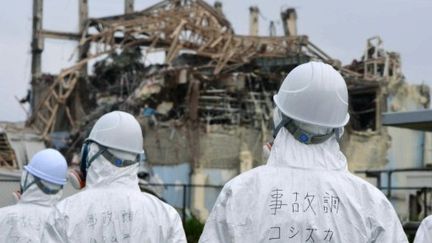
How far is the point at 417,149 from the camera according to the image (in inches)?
1226

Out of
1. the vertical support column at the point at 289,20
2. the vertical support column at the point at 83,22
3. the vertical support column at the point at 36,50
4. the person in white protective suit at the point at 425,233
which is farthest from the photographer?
the vertical support column at the point at 36,50

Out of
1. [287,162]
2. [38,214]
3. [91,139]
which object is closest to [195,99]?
[38,214]

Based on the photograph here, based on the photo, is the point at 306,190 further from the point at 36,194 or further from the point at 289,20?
the point at 289,20

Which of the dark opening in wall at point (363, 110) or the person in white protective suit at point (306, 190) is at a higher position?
the person in white protective suit at point (306, 190)

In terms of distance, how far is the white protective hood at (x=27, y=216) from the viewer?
26.9 ft

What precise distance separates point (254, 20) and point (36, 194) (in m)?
29.6

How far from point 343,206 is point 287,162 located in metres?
0.34

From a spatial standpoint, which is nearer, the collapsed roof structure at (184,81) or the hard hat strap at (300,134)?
the hard hat strap at (300,134)

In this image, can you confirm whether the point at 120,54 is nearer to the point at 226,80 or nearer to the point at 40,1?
the point at 226,80

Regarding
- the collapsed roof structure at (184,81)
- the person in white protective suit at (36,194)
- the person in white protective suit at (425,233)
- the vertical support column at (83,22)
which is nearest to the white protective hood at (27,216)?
the person in white protective suit at (36,194)

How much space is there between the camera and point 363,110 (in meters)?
31.4

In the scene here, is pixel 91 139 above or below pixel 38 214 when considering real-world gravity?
above

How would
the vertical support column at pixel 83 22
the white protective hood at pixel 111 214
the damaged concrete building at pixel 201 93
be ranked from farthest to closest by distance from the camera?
the vertical support column at pixel 83 22 < the damaged concrete building at pixel 201 93 < the white protective hood at pixel 111 214

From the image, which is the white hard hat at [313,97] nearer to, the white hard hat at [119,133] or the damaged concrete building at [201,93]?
the white hard hat at [119,133]
